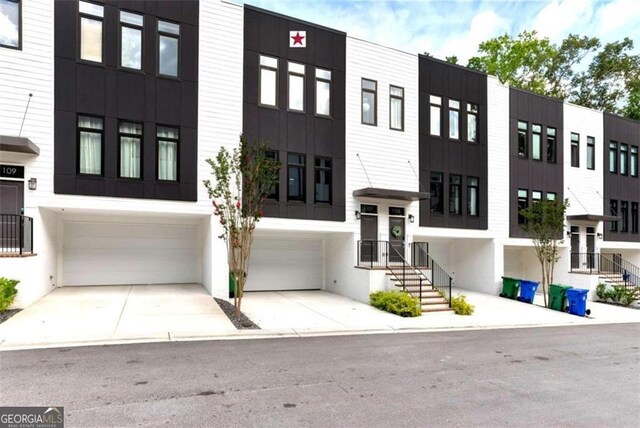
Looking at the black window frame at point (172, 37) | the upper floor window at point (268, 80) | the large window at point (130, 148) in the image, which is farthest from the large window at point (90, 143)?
the upper floor window at point (268, 80)

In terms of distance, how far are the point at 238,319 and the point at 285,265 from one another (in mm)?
6101

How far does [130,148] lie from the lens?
40.3 feet

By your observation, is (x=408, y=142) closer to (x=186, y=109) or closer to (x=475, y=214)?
(x=475, y=214)

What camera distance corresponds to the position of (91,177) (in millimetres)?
11648

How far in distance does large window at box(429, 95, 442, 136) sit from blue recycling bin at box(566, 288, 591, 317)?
7.71 m

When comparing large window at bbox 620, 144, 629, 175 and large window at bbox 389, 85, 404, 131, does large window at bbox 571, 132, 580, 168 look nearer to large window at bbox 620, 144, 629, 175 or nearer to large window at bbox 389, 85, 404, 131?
large window at bbox 620, 144, 629, 175

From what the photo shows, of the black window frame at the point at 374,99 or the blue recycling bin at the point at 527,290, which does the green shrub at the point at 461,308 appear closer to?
the blue recycling bin at the point at 527,290

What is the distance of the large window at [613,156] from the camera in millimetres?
22406

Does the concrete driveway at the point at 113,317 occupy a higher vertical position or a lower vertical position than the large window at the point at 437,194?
Result: lower

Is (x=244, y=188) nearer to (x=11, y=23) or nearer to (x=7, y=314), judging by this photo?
(x=7, y=314)

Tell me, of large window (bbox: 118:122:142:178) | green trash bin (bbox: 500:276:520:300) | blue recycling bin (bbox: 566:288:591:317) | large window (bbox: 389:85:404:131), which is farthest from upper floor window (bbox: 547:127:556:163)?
large window (bbox: 118:122:142:178)

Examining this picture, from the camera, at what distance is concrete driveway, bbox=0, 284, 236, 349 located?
26.7 ft

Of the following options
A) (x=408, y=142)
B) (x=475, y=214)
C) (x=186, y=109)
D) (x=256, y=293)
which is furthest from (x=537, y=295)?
(x=186, y=109)

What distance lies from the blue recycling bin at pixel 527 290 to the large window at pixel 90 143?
1547 cm
